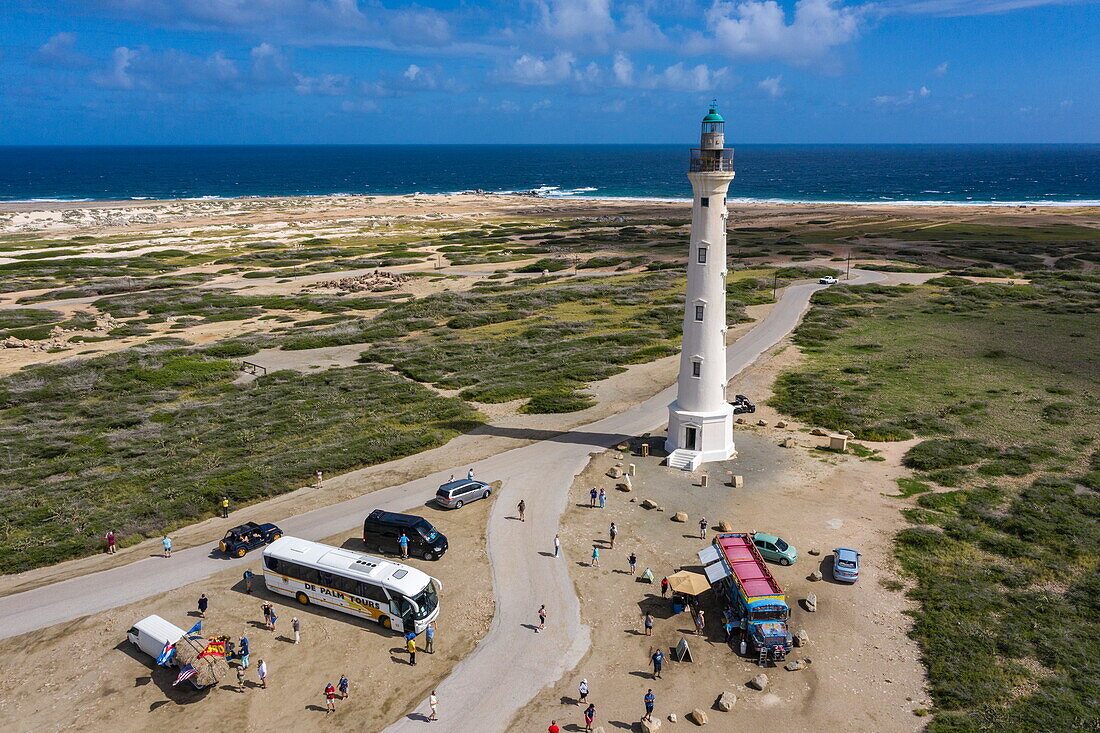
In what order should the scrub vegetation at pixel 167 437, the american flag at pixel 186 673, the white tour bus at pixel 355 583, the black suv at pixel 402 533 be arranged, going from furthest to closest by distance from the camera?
the scrub vegetation at pixel 167 437, the black suv at pixel 402 533, the white tour bus at pixel 355 583, the american flag at pixel 186 673

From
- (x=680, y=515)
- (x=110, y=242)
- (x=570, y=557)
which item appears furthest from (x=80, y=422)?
(x=110, y=242)

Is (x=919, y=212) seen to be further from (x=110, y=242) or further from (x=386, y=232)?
(x=110, y=242)

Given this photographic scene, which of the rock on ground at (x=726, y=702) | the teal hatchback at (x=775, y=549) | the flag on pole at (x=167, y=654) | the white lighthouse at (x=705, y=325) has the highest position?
the white lighthouse at (x=705, y=325)

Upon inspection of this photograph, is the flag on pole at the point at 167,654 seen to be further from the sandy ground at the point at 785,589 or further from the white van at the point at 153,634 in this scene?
the sandy ground at the point at 785,589

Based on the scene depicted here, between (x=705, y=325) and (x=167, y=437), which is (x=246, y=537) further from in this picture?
(x=705, y=325)

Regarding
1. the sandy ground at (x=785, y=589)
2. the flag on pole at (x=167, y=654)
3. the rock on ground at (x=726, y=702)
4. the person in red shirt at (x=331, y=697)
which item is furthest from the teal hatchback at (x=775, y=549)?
the flag on pole at (x=167, y=654)

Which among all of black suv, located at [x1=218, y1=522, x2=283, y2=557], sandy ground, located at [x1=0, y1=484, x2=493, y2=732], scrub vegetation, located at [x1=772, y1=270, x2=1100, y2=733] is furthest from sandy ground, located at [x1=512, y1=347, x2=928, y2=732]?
black suv, located at [x1=218, y1=522, x2=283, y2=557]

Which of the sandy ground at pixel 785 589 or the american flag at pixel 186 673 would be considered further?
the american flag at pixel 186 673
